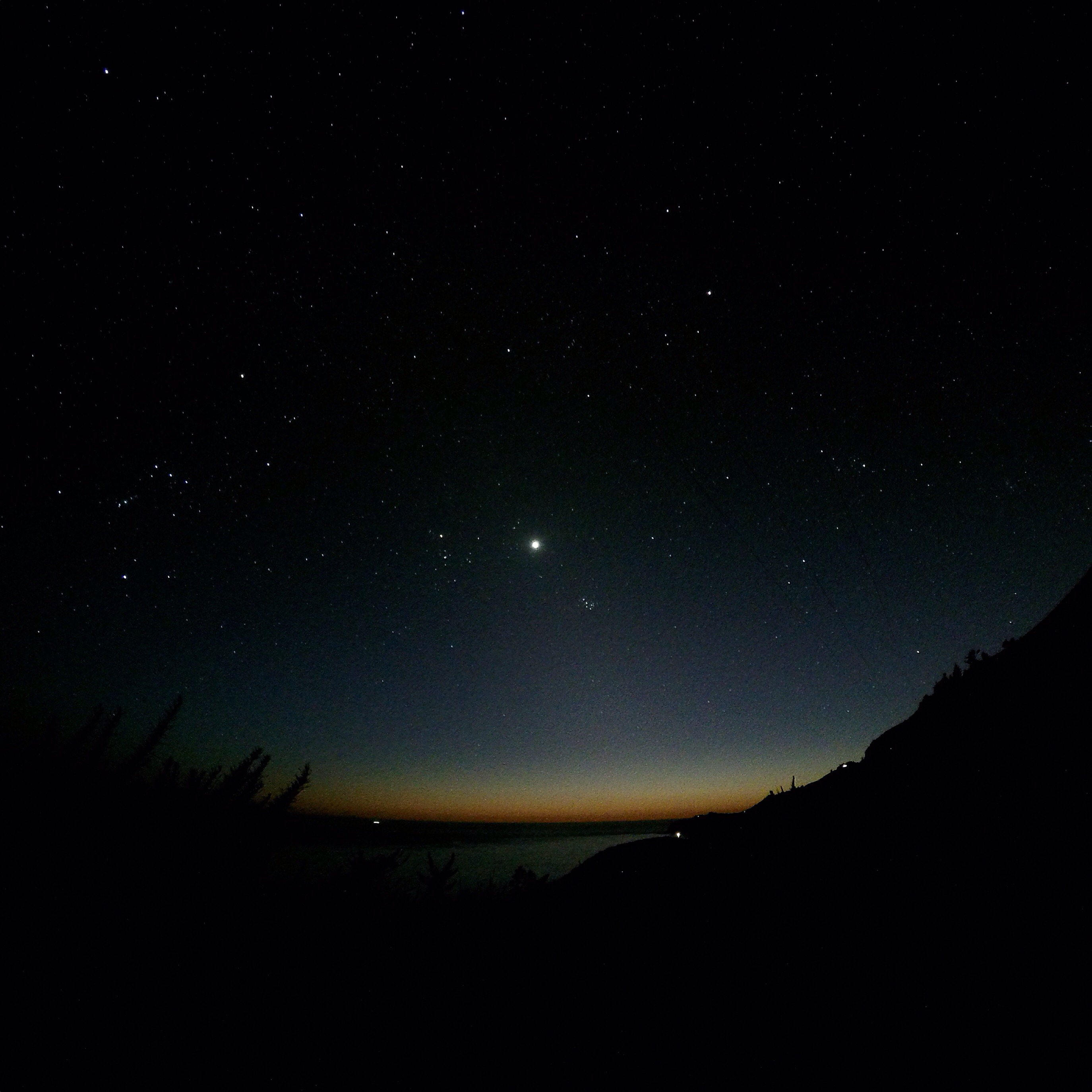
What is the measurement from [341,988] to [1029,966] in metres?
3.85

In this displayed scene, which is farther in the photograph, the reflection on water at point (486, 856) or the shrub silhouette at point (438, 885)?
the reflection on water at point (486, 856)

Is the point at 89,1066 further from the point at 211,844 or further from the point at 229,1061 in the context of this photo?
the point at 211,844

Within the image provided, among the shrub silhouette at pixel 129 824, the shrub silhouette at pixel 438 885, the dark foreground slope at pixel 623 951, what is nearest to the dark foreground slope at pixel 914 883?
the dark foreground slope at pixel 623 951

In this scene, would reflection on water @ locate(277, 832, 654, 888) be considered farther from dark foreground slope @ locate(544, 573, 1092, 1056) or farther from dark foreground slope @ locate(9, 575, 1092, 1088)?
dark foreground slope @ locate(9, 575, 1092, 1088)

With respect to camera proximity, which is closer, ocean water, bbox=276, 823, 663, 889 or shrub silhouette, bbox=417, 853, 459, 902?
shrub silhouette, bbox=417, 853, 459, 902

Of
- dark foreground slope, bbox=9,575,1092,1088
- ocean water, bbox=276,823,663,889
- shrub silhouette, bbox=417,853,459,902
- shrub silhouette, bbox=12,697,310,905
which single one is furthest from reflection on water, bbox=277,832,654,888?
shrub silhouette, bbox=12,697,310,905

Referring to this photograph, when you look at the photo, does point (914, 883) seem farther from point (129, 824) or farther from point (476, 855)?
point (476, 855)

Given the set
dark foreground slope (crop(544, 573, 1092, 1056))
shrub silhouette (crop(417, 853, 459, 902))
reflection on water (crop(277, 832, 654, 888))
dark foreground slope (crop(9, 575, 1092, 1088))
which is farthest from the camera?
reflection on water (crop(277, 832, 654, 888))

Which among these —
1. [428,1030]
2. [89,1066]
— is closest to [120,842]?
[89,1066]

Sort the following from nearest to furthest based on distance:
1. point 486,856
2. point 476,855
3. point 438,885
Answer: point 438,885
point 486,856
point 476,855

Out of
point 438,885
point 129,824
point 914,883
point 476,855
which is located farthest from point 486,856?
point 129,824

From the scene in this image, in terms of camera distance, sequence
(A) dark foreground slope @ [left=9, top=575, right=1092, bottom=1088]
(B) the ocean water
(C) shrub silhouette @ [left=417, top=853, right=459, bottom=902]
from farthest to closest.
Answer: (B) the ocean water < (C) shrub silhouette @ [left=417, top=853, right=459, bottom=902] < (A) dark foreground slope @ [left=9, top=575, right=1092, bottom=1088]

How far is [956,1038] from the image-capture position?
2.66 meters

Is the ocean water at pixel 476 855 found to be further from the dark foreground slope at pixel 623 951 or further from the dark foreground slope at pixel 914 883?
the dark foreground slope at pixel 914 883
